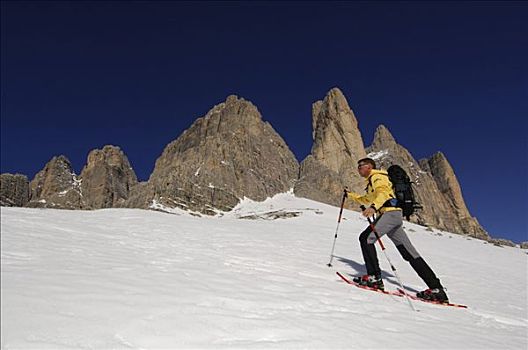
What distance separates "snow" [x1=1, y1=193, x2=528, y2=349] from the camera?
10.9ft

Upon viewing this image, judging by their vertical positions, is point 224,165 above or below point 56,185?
above

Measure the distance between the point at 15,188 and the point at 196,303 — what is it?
437 feet

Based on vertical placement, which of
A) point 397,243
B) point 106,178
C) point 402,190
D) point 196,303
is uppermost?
point 106,178

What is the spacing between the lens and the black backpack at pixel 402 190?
8.13 metres

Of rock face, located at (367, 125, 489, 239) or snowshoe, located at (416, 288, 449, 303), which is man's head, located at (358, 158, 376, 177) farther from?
rock face, located at (367, 125, 489, 239)

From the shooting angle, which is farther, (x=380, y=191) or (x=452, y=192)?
(x=452, y=192)

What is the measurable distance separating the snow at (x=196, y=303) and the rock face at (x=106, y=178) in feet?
438

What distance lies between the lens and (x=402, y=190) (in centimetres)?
828

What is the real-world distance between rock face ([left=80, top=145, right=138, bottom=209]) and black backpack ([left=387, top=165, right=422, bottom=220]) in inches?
5313

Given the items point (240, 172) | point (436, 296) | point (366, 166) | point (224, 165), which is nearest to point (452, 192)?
point (240, 172)

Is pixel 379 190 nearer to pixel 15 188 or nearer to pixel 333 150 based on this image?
pixel 333 150

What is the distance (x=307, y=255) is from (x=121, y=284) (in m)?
6.99

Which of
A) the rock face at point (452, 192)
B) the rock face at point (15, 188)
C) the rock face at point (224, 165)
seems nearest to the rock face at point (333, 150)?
the rock face at point (224, 165)

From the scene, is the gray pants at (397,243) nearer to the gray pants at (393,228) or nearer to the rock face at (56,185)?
the gray pants at (393,228)
